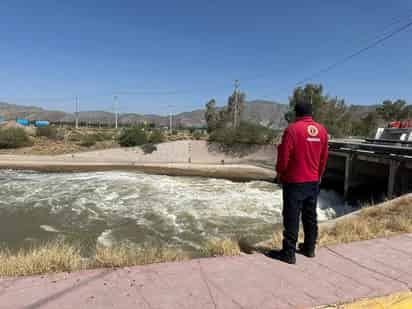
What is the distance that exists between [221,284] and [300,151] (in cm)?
175

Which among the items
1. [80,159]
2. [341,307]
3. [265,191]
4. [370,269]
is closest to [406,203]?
[370,269]

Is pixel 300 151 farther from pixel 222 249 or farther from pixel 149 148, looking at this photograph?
pixel 149 148

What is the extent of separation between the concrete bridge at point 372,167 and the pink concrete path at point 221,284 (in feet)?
40.6

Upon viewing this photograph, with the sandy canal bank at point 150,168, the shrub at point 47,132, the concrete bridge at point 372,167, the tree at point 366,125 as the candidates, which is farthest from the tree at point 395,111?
the shrub at point 47,132

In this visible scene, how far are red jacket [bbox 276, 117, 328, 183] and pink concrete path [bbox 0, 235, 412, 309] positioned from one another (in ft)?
3.54

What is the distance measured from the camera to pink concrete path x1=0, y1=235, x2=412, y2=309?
2.65 meters

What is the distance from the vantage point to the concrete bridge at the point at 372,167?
1424cm

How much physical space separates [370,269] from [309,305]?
1.32 meters

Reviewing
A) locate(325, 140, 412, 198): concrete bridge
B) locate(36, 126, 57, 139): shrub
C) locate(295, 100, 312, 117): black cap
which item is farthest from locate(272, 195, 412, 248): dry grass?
locate(36, 126, 57, 139): shrub

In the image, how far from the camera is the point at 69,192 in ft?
55.1

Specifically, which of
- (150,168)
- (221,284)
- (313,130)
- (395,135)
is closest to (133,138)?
(150,168)

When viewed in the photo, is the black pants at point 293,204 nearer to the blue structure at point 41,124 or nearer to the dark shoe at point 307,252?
the dark shoe at point 307,252

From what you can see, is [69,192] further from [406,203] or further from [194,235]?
[406,203]

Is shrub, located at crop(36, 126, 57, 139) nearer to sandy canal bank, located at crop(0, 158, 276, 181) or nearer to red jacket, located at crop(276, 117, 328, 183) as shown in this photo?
sandy canal bank, located at crop(0, 158, 276, 181)
